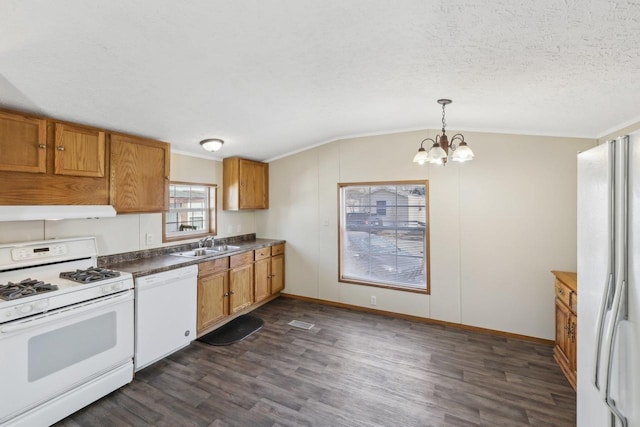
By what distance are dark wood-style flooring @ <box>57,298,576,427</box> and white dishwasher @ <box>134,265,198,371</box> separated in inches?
6.8

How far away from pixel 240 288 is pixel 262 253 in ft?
2.13

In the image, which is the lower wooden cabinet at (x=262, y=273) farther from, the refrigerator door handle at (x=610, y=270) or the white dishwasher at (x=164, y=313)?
the refrigerator door handle at (x=610, y=270)

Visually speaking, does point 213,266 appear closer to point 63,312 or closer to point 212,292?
point 212,292

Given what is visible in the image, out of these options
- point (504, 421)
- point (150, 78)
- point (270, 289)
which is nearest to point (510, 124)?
point (504, 421)

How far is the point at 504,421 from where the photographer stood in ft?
6.77

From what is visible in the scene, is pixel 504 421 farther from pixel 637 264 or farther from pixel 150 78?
pixel 150 78

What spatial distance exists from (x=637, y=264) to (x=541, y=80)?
1534mm

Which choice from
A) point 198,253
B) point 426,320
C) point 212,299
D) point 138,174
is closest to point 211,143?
point 138,174

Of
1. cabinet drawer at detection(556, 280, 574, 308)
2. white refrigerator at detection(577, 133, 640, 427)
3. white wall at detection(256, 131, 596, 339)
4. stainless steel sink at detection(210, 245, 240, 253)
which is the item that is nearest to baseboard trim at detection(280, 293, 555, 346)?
white wall at detection(256, 131, 596, 339)

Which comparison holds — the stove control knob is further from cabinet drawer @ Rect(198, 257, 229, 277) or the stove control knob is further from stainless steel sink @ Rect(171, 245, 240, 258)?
stainless steel sink @ Rect(171, 245, 240, 258)

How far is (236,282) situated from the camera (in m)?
3.76

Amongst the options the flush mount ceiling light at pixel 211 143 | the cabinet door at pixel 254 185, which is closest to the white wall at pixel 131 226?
the cabinet door at pixel 254 185

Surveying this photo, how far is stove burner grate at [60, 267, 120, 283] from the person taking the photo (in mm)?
2246

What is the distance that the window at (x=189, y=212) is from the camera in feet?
12.2
